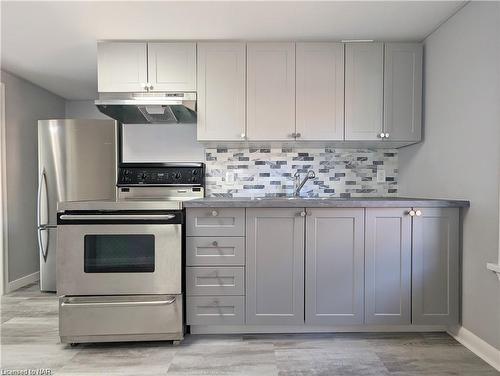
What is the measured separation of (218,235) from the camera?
6.57 ft

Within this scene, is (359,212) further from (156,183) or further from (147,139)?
(147,139)

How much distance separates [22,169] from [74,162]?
74cm

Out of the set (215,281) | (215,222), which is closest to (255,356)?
(215,281)

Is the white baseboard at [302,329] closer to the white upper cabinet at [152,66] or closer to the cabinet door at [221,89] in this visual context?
the cabinet door at [221,89]

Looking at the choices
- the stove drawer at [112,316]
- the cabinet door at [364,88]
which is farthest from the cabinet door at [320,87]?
the stove drawer at [112,316]

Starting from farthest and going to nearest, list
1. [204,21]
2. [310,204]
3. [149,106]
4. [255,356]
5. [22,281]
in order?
[22,281] → [149,106] → [204,21] → [310,204] → [255,356]

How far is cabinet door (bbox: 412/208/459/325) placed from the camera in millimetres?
1990

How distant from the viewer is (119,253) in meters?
1.94

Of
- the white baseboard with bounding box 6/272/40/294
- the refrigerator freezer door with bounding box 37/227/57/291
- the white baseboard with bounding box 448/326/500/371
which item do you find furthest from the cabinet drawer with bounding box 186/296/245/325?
the white baseboard with bounding box 6/272/40/294

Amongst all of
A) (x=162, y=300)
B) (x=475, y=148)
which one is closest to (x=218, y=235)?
(x=162, y=300)

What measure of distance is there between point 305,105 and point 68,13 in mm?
1724

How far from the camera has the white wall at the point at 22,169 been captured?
9.99 ft

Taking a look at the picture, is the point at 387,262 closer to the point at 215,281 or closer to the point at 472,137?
the point at 472,137

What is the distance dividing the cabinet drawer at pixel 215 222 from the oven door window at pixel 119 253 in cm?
27
